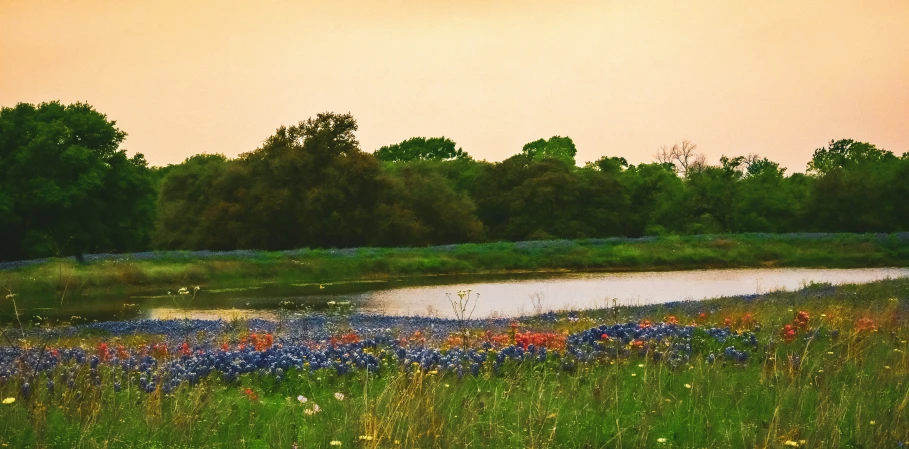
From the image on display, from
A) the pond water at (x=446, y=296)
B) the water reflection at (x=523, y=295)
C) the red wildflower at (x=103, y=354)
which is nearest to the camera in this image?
the red wildflower at (x=103, y=354)

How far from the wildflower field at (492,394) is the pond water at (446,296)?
45.0 feet

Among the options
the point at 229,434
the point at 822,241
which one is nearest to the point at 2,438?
the point at 229,434

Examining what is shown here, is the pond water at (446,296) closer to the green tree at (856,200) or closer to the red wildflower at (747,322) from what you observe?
the red wildflower at (747,322)

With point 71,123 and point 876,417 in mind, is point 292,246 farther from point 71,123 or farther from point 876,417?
point 876,417

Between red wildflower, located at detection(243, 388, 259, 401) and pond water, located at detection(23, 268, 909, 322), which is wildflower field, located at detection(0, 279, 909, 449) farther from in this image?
pond water, located at detection(23, 268, 909, 322)

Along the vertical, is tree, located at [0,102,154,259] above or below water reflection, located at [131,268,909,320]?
above

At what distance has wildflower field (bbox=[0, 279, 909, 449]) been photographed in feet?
19.6

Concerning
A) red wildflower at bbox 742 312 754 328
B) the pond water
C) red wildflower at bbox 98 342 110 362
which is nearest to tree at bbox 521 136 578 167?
the pond water

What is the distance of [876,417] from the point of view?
6.50m

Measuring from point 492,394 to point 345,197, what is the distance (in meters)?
54.7

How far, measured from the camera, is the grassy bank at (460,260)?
134ft

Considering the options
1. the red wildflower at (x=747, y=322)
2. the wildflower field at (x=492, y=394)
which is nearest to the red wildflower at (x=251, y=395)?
the wildflower field at (x=492, y=394)

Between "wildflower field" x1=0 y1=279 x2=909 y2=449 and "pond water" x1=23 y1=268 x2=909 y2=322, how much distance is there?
45.0ft

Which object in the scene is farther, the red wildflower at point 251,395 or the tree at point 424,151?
the tree at point 424,151
